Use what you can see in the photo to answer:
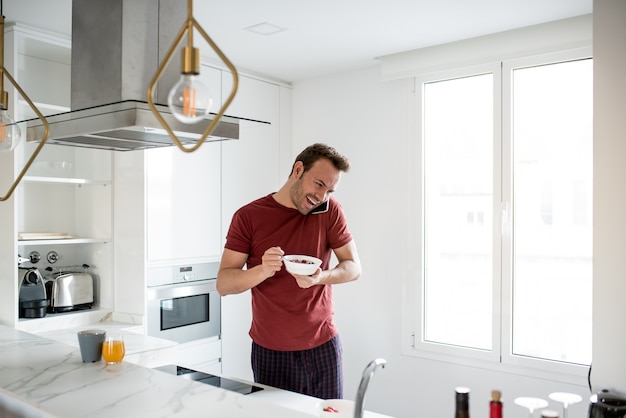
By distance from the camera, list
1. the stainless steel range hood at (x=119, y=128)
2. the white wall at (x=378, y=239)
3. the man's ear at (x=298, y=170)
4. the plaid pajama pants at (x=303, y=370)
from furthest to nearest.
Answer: the white wall at (x=378, y=239) → the man's ear at (x=298, y=170) → the plaid pajama pants at (x=303, y=370) → the stainless steel range hood at (x=119, y=128)

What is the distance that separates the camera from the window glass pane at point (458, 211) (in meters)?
3.60

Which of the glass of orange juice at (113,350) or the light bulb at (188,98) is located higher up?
the light bulb at (188,98)

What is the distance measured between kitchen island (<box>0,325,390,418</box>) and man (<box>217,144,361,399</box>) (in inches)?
15.1

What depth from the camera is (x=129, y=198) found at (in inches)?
138

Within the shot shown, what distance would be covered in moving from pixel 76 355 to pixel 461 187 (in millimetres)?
2410

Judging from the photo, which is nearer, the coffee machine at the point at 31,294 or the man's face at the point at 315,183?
the man's face at the point at 315,183

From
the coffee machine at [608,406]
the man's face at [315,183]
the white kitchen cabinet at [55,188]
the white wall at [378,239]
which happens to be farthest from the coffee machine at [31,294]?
the coffee machine at [608,406]

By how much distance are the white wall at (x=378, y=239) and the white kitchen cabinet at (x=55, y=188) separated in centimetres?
158

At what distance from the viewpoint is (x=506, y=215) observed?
347 cm

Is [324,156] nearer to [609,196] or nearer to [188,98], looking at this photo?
[609,196]

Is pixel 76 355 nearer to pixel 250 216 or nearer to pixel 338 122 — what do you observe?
pixel 250 216

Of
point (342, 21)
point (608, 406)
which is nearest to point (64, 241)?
point (342, 21)

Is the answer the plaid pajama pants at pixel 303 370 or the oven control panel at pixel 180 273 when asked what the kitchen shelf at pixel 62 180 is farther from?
the plaid pajama pants at pixel 303 370

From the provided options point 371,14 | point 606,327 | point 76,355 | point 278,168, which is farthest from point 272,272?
point 278,168
